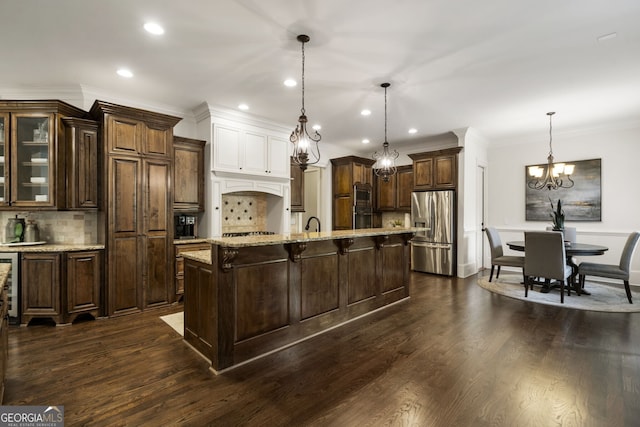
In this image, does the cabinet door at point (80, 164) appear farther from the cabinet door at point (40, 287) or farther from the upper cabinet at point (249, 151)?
the upper cabinet at point (249, 151)

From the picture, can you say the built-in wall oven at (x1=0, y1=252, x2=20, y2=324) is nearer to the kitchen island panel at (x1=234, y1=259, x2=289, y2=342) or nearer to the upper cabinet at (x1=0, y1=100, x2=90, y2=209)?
the upper cabinet at (x1=0, y1=100, x2=90, y2=209)

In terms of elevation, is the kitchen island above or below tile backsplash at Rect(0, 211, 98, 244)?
below

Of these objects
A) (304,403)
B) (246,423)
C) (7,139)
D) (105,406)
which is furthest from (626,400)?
(7,139)

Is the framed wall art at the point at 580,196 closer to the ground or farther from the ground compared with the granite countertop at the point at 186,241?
farther from the ground

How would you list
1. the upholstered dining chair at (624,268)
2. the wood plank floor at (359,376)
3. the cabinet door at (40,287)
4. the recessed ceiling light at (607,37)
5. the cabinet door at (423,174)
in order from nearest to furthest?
the wood plank floor at (359,376)
the recessed ceiling light at (607,37)
the cabinet door at (40,287)
the upholstered dining chair at (624,268)
the cabinet door at (423,174)

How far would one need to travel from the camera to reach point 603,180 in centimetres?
563

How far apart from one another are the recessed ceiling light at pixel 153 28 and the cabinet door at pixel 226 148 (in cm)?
203

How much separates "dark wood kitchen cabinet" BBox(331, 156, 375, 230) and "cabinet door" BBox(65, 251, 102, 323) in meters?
4.62

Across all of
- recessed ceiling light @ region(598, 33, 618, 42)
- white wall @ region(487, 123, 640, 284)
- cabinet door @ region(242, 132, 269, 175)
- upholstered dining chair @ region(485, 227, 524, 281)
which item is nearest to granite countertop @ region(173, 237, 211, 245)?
cabinet door @ region(242, 132, 269, 175)

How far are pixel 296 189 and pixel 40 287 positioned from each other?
4.06 meters

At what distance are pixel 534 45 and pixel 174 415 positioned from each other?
4.36m

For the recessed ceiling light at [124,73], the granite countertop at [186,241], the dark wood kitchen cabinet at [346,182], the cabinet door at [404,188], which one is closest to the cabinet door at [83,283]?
the granite countertop at [186,241]

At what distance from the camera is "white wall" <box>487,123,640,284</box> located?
5414 millimetres

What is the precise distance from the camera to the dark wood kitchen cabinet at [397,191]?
724 cm
